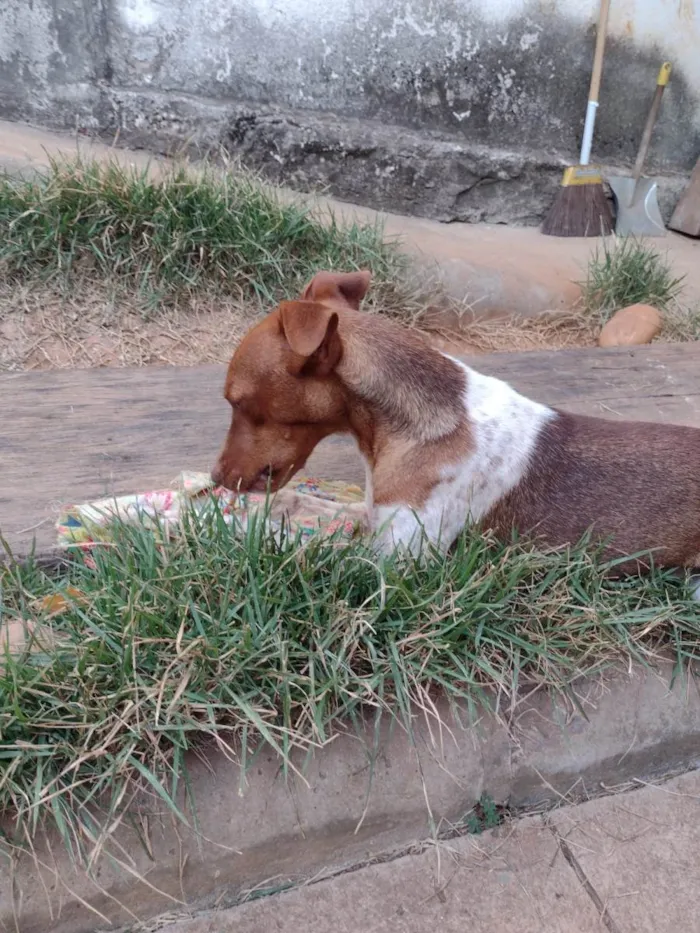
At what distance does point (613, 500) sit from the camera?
2.57 metres

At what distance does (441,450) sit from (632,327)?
3.48 m

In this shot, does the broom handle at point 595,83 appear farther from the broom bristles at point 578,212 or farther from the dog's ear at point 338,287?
the dog's ear at point 338,287

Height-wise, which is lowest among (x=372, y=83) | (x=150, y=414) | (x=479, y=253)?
(x=150, y=414)

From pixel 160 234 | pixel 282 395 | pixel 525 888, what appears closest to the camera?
pixel 525 888

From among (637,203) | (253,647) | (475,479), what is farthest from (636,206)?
(253,647)

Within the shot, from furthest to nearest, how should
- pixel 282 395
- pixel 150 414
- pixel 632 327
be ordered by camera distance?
pixel 632 327 < pixel 150 414 < pixel 282 395

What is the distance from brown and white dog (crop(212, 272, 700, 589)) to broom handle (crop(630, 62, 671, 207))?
5434mm

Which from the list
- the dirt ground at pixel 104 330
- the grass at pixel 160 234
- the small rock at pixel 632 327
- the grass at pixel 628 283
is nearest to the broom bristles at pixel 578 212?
the grass at pixel 628 283

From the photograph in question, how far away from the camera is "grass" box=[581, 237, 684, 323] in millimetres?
5754

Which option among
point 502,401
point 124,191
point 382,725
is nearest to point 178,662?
point 382,725

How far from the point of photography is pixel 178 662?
203 cm

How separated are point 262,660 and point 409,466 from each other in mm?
778

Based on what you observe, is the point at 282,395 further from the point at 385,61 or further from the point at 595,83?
the point at 595,83

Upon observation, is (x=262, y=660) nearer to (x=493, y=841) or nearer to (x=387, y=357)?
(x=493, y=841)
